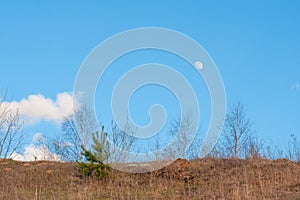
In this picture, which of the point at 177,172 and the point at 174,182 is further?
the point at 177,172

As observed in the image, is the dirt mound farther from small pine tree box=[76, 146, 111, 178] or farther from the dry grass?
small pine tree box=[76, 146, 111, 178]

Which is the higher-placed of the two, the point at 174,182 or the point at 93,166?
the point at 93,166

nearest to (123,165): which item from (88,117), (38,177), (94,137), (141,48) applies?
(94,137)

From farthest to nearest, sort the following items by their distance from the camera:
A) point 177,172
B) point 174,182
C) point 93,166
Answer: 1. point 177,172
2. point 93,166
3. point 174,182

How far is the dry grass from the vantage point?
10.8 metres

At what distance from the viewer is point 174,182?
13.0 m

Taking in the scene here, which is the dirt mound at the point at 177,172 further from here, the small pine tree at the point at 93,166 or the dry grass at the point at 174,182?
the small pine tree at the point at 93,166

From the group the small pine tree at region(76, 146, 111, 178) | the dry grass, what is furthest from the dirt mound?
the small pine tree at region(76, 146, 111, 178)

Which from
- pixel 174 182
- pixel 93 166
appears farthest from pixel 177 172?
pixel 93 166

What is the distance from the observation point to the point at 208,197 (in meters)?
10.3

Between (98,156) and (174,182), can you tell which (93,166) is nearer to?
(98,156)

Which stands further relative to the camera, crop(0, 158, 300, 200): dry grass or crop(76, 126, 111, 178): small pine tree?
A: crop(76, 126, 111, 178): small pine tree

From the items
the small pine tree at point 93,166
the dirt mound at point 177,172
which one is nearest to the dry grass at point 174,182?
the dirt mound at point 177,172

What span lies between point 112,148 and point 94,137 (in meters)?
0.90
